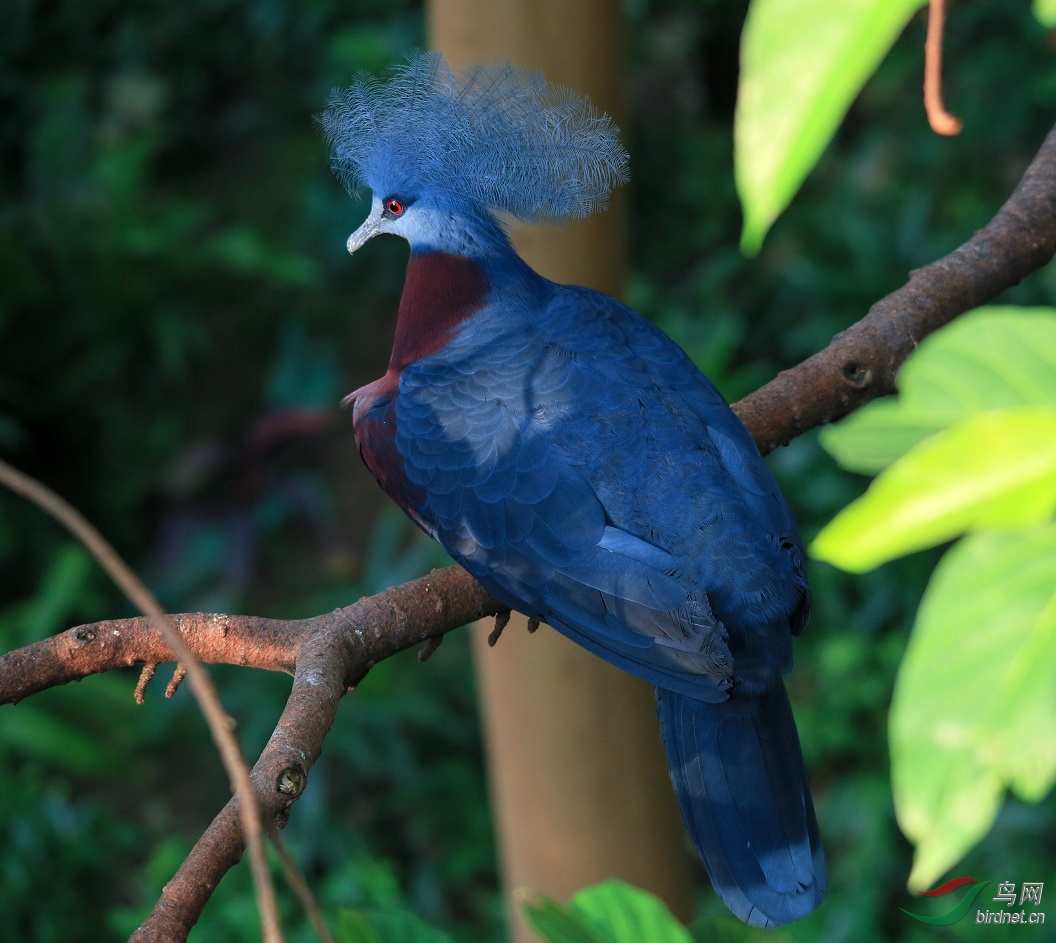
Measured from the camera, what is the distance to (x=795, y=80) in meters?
0.33

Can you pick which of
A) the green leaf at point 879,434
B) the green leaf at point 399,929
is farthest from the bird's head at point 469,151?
the green leaf at point 879,434

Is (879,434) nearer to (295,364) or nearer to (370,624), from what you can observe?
(370,624)

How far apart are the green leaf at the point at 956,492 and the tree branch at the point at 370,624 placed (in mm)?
530

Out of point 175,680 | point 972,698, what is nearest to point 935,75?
point 972,698

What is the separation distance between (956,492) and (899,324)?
4.22 feet

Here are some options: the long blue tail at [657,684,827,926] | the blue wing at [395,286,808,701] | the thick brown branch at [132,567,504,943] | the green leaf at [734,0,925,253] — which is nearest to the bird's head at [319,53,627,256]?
the blue wing at [395,286,808,701]

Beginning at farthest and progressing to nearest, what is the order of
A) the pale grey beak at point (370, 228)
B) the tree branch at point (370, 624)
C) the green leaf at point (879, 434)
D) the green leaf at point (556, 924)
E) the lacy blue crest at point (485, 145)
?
1. the pale grey beak at point (370, 228)
2. the lacy blue crest at point (485, 145)
3. the tree branch at point (370, 624)
4. the green leaf at point (556, 924)
5. the green leaf at point (879, 434)

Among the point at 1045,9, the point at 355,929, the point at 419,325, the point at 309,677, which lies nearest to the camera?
the point at 1045,9

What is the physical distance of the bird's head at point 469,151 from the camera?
4.68 ft

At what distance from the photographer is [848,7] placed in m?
0.33

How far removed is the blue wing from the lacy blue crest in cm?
18

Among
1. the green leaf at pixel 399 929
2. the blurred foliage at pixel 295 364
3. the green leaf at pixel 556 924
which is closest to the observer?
the green leaf at pixel 556 924

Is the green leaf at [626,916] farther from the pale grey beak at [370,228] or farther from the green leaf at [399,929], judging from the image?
the pale grey beak at [370,228]

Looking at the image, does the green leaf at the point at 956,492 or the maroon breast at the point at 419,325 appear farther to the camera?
the maroon breast at the point at 419,325
